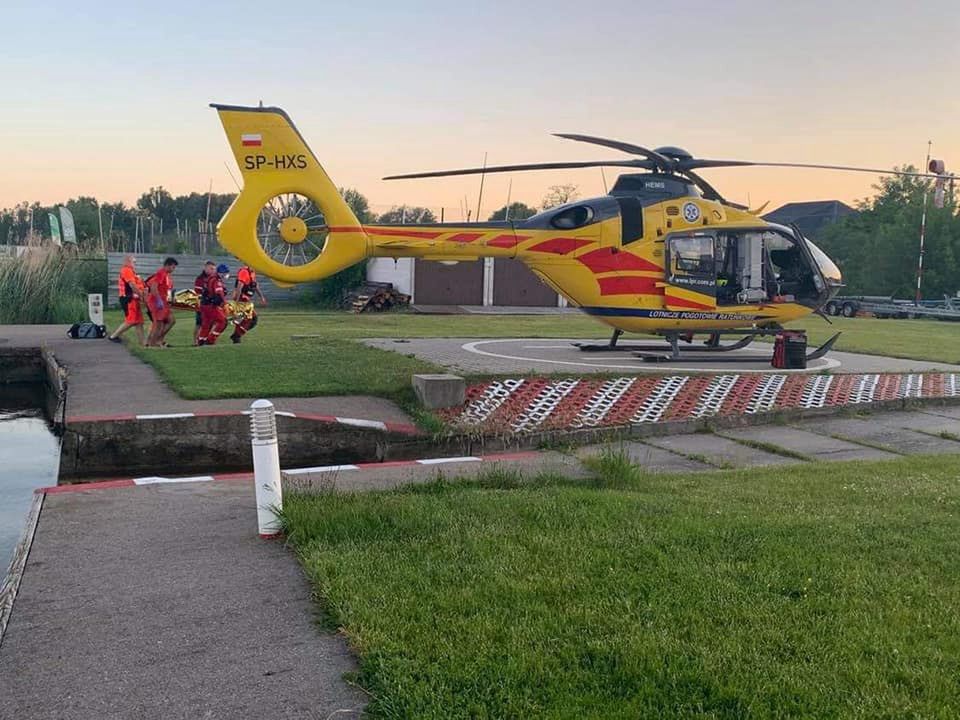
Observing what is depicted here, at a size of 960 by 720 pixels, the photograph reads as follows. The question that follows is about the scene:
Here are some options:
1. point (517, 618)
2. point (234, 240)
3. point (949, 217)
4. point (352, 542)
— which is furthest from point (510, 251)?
point (949, 217)

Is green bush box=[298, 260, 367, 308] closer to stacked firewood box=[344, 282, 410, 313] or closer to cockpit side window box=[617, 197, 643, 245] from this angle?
stacked firewood box=[344, 282, 410, 313]

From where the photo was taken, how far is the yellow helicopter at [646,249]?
41.9ft

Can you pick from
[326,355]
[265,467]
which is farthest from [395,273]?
[265,467]

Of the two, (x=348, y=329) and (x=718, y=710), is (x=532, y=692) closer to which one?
(x=718, y=710)

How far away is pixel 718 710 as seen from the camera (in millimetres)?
3268

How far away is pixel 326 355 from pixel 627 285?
5.24 m

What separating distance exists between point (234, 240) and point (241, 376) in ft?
6.41

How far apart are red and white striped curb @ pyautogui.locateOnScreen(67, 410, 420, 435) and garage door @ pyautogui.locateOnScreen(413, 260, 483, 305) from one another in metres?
25.7

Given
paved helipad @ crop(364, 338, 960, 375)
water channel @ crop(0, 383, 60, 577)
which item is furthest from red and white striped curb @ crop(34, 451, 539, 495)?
paved helipad @ crop(364, 338, 960, 375)

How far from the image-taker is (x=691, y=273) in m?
14.3

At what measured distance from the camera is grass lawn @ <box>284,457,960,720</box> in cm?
338

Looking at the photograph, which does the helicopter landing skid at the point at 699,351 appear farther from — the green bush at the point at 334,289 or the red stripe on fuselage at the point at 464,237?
the green bush at the point at 334,289

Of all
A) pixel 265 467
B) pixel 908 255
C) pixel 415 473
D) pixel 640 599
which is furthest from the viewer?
pixel 908 255

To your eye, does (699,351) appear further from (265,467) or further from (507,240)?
(265,467)
